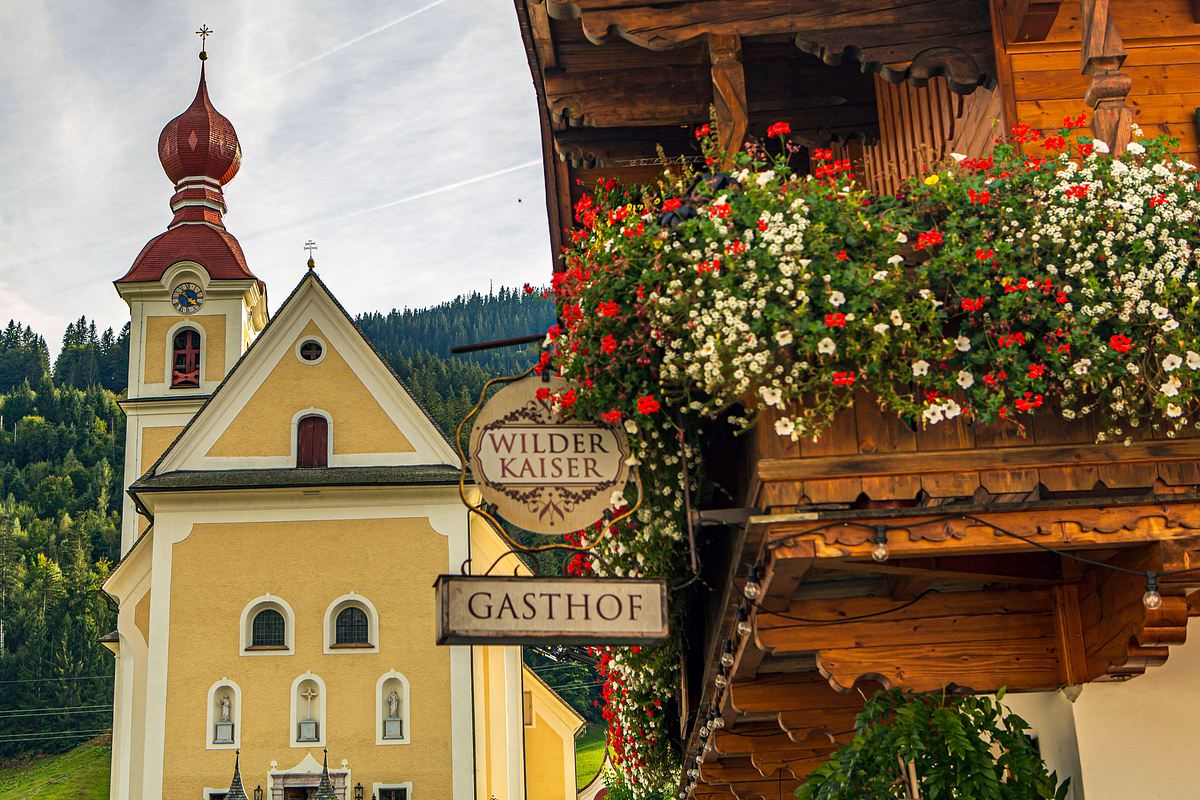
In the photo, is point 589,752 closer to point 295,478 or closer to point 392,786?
point 392,786

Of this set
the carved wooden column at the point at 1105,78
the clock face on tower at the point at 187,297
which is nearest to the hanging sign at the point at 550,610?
the carved wooden column at the point at 1105,78

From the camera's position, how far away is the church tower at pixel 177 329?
4184 centimetres

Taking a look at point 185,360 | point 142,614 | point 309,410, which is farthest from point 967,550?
point 185,360

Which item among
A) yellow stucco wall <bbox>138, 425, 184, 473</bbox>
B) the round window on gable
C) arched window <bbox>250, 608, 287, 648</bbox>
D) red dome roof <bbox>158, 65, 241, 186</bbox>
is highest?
red dome roof <bbox>158, 65, 241, 186</bbox>

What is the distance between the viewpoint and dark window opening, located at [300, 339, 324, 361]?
31062mm

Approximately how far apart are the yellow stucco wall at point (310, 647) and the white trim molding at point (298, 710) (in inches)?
3.1

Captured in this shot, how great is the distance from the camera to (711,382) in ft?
20.0

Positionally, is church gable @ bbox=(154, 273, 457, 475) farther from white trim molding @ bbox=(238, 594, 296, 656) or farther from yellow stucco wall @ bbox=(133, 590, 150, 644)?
yellow stucco wall @ bbox=(133, 590, 150, 644)

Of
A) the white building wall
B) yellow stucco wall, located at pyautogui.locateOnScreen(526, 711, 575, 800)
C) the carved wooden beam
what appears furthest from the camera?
yellow stucco wall, located at pyautogui.locateOnScreen(526, 711, 575, 800)

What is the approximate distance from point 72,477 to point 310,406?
88.8m

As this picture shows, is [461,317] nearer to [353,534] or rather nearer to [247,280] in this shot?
[247,280]

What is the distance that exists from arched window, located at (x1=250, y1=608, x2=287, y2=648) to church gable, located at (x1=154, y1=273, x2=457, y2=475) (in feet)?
9.06

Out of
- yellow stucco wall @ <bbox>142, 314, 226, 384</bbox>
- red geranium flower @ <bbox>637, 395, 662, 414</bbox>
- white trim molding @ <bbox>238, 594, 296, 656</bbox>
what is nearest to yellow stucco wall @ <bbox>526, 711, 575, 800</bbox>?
white trim molding @ <bbox>238, 594, 296, 656</bbox>

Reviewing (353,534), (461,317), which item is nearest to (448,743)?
(353,534)
